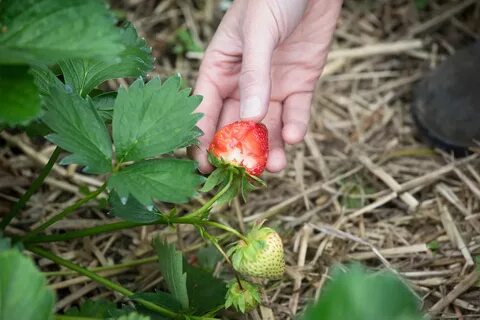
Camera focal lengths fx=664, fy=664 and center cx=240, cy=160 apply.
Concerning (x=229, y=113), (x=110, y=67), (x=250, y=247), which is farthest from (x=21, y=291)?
(x=229, y=113)

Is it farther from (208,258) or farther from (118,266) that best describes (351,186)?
(118,266)

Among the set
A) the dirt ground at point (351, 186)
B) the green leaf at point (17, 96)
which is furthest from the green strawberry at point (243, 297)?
the green leaf at point (17, 96)

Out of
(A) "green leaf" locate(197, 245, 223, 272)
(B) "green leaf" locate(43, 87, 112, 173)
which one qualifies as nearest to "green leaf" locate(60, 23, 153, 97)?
(B) "green leaf" locate(43, 87, 112, 173)

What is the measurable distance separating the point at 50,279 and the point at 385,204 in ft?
2.58

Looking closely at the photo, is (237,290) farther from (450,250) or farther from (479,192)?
(479,192)

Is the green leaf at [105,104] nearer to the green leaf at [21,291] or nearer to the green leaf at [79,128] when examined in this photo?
the green leaf at [79,128]

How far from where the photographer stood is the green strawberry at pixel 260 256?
1.02 meters

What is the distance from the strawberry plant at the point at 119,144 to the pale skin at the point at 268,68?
0.12 meters

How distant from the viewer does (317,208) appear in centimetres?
155

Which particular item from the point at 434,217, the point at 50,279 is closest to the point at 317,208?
the point at 434,217

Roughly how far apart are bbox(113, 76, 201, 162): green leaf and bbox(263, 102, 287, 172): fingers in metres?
0.29

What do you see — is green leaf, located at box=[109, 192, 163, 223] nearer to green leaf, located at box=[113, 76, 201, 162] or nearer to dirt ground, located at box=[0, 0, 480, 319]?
green leaf, located at box=[113, 76, 201, 162]

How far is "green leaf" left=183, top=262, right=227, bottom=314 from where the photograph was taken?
3.81ft

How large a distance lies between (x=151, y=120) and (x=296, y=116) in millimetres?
443
